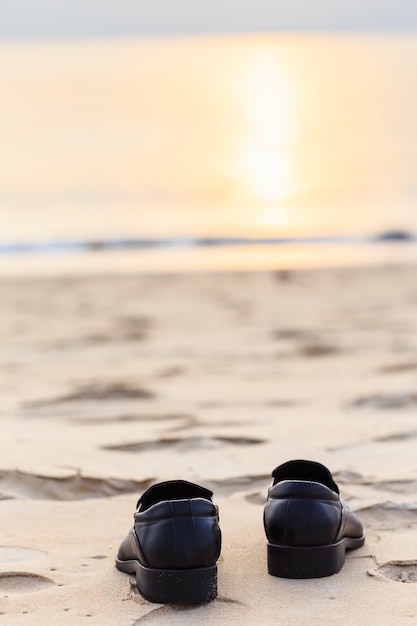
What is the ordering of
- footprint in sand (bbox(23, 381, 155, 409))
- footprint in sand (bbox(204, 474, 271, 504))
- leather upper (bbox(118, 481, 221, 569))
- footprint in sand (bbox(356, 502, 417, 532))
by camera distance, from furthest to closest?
footprint in sand (bbox(23, 381, 155, 409)) < footprint in sand (bbox(204, 474, 271, 504)) < footprint in sand (bbox(356, 502, 417, 532)) < leather upper (bbox(118, 481, 221, 569))

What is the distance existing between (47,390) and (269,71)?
97.8 ft

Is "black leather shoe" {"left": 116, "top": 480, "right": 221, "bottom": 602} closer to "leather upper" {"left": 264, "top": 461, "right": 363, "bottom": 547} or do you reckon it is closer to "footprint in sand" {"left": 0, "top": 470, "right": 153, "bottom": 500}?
"leather upper" {"left": 264, "top": 461, "right": 363, "bottom": 547}

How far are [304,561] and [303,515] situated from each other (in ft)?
0.36

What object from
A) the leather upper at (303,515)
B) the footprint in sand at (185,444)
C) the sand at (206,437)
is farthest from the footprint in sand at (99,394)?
the leather upper at (303,515)

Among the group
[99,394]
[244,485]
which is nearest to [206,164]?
[99,394]

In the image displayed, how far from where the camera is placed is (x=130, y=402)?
13.9ft

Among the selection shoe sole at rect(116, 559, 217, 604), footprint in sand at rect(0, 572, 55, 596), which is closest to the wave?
footprint in sand at rect(0, 572, 55, 596)

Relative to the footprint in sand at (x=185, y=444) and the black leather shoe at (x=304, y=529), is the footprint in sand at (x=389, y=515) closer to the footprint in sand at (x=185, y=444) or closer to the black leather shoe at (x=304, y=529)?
the black leather shoe at (x=304, y=529)

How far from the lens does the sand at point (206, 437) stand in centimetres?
212

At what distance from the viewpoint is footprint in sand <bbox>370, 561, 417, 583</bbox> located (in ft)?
7.25

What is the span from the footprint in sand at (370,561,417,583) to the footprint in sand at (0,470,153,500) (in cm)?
94

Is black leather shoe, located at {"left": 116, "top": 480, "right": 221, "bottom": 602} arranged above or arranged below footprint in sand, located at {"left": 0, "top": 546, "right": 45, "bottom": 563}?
above

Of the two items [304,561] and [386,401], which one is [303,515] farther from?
[386,401]

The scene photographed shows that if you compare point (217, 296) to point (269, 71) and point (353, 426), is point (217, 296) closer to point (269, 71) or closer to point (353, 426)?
point (353, 426)
